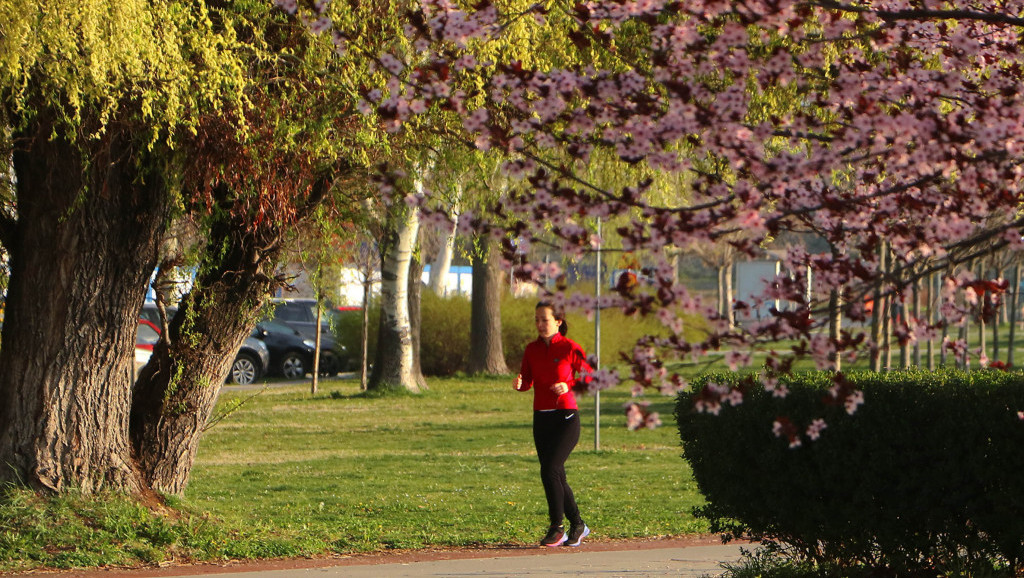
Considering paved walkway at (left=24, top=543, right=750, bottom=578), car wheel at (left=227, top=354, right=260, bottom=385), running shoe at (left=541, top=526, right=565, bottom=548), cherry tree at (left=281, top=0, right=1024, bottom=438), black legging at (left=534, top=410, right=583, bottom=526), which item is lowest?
paved walkway at (left=24, top=543, right=750, bottom=578)

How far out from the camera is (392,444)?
56.5 ft

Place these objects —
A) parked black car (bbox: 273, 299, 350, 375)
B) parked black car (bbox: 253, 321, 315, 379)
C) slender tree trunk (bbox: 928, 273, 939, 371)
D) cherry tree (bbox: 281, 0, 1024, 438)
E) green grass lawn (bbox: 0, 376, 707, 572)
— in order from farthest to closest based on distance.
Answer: parked black car (bbox: 273, 299, 350, 375) < parked black car (bbox: 253, 321, 315, 379) < green grass lawn (bbox: 0, 376, 707, 572) < slender tree trunk (bbox: 928, 273, 939, 371) < cherry tree (bbox: 281, 0, 1024, 438)

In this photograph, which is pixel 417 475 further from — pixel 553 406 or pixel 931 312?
pixel 931 312

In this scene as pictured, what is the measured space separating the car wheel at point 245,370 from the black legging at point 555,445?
21084 mm

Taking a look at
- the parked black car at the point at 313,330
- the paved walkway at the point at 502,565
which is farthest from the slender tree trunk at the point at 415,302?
the paved walkway at the point at 502,565

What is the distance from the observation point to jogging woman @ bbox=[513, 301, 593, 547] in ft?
28.0

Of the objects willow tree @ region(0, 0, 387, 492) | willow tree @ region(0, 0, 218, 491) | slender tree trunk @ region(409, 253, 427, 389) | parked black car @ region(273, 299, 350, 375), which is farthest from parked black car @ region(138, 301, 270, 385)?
willow tree @ region(0, 0, 218, 491)

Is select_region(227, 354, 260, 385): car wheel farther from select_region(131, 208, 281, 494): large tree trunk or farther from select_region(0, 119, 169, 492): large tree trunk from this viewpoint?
select_region(0, 119, 169, 492): large tree trunk

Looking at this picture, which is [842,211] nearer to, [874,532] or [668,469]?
[874,532]

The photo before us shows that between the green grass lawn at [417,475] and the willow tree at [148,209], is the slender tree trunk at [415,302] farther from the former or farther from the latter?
the willow tree at [148,209]

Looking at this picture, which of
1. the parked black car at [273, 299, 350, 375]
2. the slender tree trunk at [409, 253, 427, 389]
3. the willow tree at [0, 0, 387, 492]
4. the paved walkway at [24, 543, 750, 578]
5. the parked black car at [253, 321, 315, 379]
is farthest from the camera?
the parked black car at [273, 299, 350, 375]

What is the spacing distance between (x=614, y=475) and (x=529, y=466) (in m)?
1.27

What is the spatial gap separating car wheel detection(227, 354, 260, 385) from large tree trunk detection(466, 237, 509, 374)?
194 inches

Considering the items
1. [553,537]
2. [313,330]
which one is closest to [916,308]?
[553,537]
